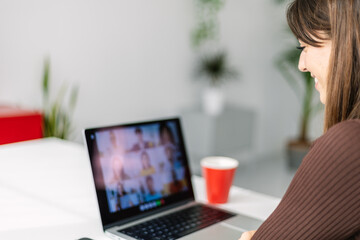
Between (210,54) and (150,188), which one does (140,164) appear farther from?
(210,54)

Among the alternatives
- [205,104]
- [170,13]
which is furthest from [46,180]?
[205,104]

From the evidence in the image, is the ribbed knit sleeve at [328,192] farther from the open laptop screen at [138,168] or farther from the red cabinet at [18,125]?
the red cabinet at [18,125]

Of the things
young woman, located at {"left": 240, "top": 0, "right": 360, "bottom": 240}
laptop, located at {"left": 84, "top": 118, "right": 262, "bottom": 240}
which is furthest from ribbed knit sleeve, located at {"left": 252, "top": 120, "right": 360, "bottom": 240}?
laptop, located at {"left": 84, "top": 118, "right": 262, "bottom": 240}

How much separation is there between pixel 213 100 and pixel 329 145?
373 centimetres

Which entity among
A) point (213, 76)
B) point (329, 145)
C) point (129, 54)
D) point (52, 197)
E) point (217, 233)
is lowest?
point (217, 233)

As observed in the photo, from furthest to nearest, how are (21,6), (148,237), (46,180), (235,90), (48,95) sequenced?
1. (235,90)
2. (48,95)
3. (21,6)
4. (46,180)
5. (148,237)

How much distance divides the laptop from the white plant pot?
3.26 metres

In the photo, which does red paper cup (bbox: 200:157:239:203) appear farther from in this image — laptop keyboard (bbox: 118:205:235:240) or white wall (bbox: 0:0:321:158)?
white wall (bbox: 0:0:321:158)

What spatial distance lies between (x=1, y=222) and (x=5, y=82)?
224 centimetres

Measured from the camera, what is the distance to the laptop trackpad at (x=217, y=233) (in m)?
0.96

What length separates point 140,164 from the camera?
1076mm

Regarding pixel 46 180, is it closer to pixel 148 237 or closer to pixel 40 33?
pixel 148 237

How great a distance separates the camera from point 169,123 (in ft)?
3.85

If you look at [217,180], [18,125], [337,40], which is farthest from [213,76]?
[337,40]
